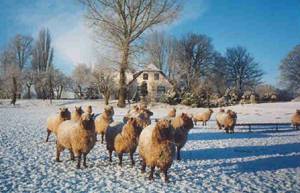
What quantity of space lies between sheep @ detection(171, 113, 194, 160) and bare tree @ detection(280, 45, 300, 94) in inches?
2064

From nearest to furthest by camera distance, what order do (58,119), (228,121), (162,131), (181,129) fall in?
(162,131) → (181,129) → (58,119) → (228,121)

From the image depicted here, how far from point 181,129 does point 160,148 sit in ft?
11.5

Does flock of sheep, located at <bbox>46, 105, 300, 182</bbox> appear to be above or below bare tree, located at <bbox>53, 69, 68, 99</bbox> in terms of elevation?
below

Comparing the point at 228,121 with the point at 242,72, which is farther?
the point at 242,72

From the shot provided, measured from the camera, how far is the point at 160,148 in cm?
914

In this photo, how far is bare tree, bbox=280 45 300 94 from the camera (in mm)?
61062

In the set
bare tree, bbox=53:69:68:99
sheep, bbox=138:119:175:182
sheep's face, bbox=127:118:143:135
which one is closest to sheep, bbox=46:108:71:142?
sheep's face, bbox=127:118:143:135

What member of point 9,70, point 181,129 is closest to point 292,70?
point 9,70

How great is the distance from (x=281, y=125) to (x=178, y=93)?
21995 millimetres

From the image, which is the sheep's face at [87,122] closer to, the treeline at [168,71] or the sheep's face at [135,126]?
the sheep's face at [135,126]

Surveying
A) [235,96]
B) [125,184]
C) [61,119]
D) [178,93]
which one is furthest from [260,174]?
[235,96]

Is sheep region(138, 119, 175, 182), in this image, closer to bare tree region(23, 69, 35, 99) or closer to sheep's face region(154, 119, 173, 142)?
→ sheep's face region(154, 119, 173, 142)

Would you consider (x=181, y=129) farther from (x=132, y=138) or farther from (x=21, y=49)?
(x=21, y=49)

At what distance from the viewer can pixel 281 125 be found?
24.9 meters
